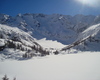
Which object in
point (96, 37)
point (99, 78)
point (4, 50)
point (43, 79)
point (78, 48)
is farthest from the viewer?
point (96, 37)

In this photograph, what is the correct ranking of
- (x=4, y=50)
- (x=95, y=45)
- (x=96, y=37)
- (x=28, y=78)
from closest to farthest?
(x=28, y=78)
(x=4, y=50)
(x=95, y=45)
(x=96, y=37)

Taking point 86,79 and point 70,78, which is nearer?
point 86,79

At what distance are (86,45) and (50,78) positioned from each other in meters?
126

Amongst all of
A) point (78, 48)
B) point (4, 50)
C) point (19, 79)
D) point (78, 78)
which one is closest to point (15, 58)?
point (4, 50)

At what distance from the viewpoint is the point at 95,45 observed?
155 meters

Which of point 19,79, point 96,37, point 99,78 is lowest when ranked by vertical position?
point 19,79

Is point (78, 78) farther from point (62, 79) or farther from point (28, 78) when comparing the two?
point (28, 78)

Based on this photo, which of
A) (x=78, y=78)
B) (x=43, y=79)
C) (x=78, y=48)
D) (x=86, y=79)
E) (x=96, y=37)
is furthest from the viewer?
(x=96, y=37)

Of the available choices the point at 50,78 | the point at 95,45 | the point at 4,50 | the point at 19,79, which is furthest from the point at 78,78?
the point at 95,45

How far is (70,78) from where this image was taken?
27469mm

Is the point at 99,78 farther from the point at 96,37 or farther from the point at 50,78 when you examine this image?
the point at 96,37

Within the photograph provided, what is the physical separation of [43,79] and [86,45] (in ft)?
416

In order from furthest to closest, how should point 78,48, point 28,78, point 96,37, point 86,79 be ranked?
1. point 96,37
2. point 78,48
3. point 28,78
4. point 86,79

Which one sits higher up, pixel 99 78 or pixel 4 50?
pixel 4 50
